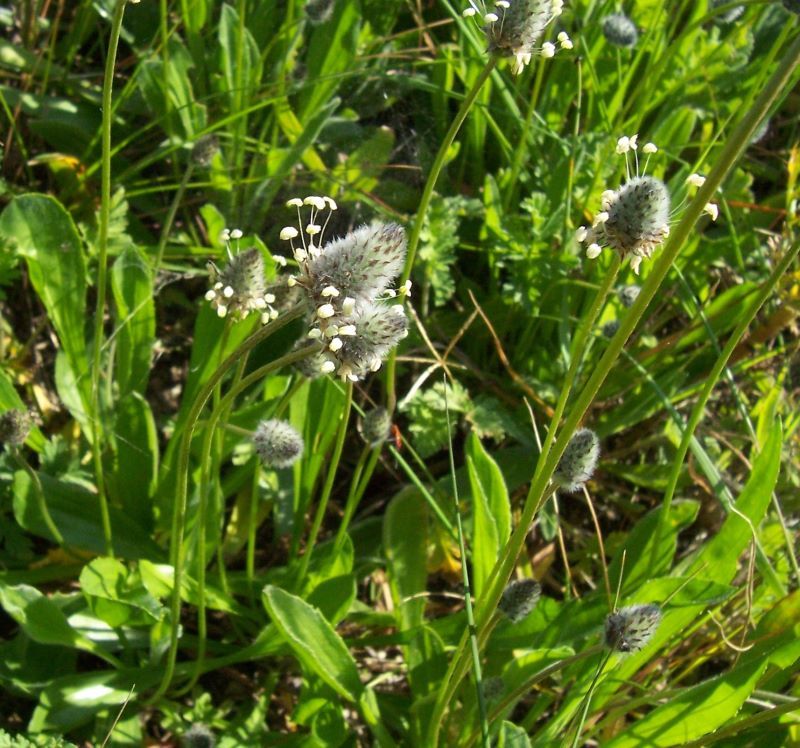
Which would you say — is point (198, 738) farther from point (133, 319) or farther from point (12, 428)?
point (133, 319)

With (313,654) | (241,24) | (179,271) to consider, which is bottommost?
(313,654)

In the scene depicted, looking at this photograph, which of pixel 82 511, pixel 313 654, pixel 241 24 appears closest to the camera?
pixel 313 654

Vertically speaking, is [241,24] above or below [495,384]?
above

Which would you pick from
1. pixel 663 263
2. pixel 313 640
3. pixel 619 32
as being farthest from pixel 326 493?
pixel 619 32

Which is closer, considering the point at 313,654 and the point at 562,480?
the point at 562,480

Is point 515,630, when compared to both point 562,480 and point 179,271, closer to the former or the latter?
point 562,480

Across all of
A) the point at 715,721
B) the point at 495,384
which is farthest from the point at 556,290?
the point at 715,721
